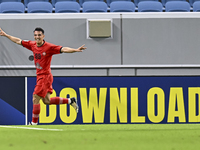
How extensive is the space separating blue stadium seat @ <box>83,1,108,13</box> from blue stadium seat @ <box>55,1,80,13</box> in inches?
7.8

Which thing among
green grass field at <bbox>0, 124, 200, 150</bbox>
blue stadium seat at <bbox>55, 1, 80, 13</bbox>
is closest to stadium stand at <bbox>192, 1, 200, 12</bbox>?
blue stadium seat at <bbox>55, 1, 80, 13</bbox>

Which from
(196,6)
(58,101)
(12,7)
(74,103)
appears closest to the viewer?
(58,101)

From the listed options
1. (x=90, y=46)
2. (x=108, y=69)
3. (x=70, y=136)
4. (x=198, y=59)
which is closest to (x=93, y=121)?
(x=108, y=69)

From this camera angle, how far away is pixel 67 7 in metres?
7.87

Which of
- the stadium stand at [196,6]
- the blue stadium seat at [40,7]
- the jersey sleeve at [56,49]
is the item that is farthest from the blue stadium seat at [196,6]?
the jersey sleeve at [56,49]

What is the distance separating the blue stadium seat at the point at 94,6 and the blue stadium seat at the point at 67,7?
199 millimetres

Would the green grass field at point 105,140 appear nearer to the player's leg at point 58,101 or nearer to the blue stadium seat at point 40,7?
the player's leg at point 58,101

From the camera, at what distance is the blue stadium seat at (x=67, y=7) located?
25.3 ft

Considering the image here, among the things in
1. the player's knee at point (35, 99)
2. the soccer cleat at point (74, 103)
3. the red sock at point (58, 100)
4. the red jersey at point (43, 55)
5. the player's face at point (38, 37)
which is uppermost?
the player's face at point (38, 37)

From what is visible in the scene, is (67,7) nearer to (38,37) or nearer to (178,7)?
(38,37)

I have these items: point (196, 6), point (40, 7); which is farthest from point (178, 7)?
point (40, 7)

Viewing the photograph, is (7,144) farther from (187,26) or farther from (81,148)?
(187,26)

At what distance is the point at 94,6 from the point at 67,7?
0.62m

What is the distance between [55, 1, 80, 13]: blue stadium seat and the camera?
7.72 m
